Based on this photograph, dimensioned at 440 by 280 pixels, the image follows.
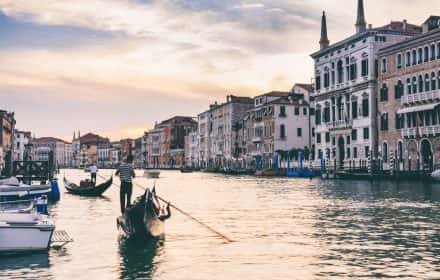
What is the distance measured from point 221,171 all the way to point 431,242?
7042 centimetres

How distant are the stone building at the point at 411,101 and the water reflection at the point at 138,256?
3429cm

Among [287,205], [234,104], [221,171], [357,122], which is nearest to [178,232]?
[287,205]

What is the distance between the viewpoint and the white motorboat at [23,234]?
936cm

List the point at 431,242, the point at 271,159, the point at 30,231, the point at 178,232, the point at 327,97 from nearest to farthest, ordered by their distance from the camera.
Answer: the point at 30,231, the point at 431,242, the point at 178,232, the point at 327,97, the point at 271,159

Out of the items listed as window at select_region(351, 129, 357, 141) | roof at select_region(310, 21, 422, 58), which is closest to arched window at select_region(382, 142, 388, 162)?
window at select_region(351, 129, 357, 141)

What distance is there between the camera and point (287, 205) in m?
20.6

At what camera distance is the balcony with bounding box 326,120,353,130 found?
5375 cm

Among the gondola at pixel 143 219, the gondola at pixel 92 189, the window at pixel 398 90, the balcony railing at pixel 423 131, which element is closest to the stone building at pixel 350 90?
the window at pixel 398 90

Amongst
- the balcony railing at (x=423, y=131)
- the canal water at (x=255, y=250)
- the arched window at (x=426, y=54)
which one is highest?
the arched window at (x=426, y=54)

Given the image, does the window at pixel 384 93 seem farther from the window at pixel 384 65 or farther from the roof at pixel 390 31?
the roof at pixel 390 31

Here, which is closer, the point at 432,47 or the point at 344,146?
the point at 432,47

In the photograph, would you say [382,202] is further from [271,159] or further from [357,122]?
[271,159]

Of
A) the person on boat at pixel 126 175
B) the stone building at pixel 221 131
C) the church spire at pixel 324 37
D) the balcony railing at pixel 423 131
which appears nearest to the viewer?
the person on boat at pixel 126 175

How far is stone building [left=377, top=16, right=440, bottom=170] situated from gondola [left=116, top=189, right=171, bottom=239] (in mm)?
33857
